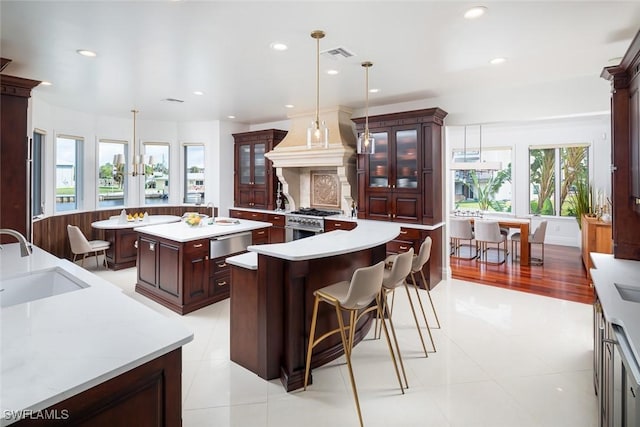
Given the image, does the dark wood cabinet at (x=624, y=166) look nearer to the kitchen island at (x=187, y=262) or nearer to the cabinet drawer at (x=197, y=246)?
the kitchen island at (x=187, y=262)

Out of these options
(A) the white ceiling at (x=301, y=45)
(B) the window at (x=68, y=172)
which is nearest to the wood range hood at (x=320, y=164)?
(A) the white ceiling at (x=301, y=45)

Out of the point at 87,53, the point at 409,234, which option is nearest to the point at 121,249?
the point at 87,53

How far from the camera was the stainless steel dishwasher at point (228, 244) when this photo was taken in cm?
413

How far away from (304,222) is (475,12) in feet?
13.2

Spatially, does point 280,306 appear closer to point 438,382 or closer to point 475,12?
point 438,382

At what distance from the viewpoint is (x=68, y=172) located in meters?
6.09

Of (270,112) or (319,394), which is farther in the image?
(270,112)

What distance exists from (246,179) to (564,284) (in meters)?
5.75

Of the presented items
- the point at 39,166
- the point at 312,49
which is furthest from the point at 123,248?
the point at 312,49

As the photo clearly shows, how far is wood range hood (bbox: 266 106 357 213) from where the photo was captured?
5.57 m

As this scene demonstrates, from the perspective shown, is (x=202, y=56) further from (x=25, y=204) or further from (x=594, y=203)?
(x=594, y=203)

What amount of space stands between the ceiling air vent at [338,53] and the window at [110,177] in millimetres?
4987

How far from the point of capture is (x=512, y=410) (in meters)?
2.25

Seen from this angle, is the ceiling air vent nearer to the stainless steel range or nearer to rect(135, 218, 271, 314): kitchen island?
rect(135, 218, 271, 314): kitchen island
